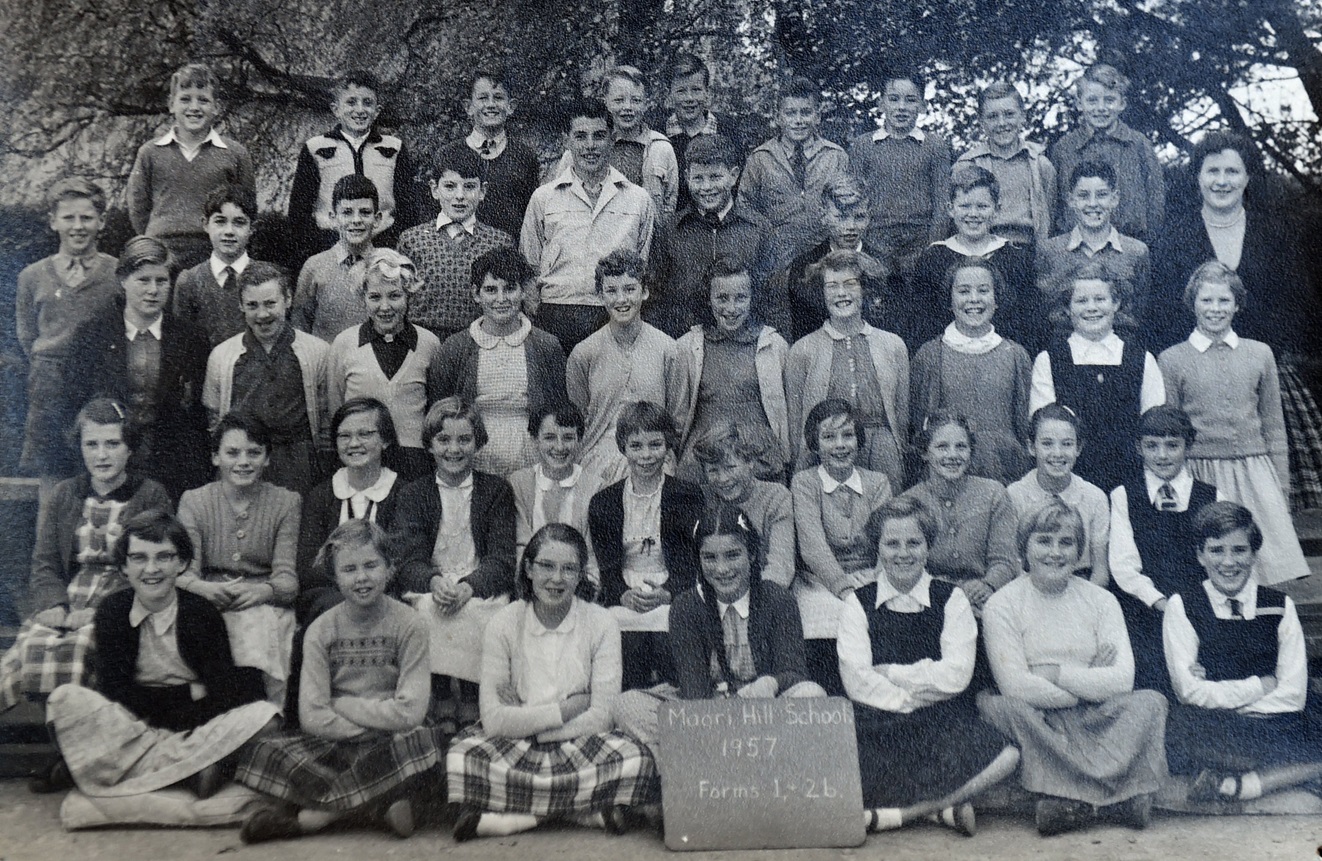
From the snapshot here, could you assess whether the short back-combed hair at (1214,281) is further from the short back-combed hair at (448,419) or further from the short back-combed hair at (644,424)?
the short back-combed hair at (448,419)

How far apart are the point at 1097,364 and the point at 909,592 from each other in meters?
1.10

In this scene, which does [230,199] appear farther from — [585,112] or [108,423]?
[585,112]

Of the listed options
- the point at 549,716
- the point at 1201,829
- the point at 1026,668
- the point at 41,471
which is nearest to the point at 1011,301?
the point at 1026,668

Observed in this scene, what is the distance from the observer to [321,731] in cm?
424

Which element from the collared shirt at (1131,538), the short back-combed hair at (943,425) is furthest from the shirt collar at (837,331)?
the collared shirt at (1131,538)

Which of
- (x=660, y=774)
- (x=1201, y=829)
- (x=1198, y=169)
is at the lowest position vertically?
(x=1201, y=829)

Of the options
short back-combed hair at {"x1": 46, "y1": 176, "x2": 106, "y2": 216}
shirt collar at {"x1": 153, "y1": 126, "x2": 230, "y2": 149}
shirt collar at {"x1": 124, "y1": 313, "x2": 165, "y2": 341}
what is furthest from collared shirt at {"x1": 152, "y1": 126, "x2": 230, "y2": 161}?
shirt collar at {"x1": 124, "y1": 313, "x2": 165, "y2": 341}

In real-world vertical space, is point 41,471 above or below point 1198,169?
below

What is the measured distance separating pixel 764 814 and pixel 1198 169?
288 cm

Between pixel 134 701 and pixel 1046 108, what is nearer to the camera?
pixel 134 701

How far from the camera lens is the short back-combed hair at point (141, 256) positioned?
4535 mm

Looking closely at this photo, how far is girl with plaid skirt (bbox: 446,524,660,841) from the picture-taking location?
13.7 ft

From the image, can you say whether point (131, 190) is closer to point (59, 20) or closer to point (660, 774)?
point (59, 20)

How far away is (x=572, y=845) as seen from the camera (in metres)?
4.12
